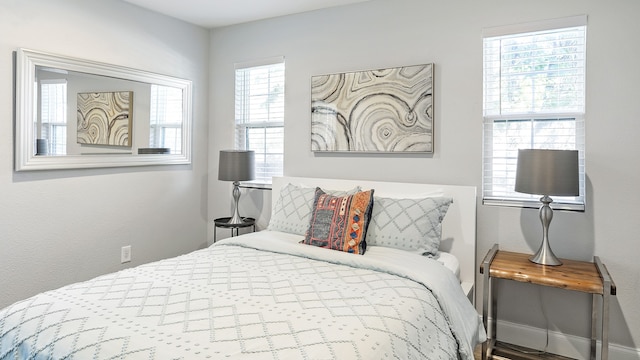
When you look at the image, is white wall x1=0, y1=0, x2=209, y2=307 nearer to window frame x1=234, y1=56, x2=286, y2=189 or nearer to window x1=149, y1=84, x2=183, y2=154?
window x1=149, y1=84, x2=183, y2=154

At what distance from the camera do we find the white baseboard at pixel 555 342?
2.45 m

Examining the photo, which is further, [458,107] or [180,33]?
[180,33]

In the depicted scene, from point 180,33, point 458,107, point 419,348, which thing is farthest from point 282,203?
point 180,33

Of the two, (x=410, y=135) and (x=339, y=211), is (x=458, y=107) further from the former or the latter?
(x=339, y=211)

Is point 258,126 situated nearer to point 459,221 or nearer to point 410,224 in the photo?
point 410,224

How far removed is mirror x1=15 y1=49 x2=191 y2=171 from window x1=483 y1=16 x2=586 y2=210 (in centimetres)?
265

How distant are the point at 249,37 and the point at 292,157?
1.24 m

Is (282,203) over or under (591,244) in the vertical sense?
over

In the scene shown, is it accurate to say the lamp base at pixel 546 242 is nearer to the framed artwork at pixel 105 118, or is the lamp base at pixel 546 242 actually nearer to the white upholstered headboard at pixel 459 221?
the white upholstered headboard at pixel 459 221

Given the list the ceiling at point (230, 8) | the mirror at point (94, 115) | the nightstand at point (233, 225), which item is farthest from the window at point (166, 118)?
the nightstand at point (233, 225)

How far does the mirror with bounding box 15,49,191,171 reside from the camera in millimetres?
2707

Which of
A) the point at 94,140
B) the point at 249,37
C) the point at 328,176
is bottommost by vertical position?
the point at 328,176

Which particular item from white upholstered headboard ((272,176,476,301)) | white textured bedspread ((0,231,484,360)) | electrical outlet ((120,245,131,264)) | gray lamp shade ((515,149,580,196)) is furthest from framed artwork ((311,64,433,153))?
electrical outlet ((120,245,131,264))

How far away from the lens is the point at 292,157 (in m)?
3.62
